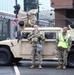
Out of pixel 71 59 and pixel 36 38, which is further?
pixel 71 59

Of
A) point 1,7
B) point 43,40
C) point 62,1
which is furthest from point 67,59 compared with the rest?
point 1,7

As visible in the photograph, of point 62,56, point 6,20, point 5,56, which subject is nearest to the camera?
point 62,56

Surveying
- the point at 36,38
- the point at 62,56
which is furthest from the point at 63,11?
the point at 36,38

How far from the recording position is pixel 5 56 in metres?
14.9

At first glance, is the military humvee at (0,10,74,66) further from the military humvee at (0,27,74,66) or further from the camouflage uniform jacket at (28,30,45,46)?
the camouflage uniform jacket at (28,30,45,46)

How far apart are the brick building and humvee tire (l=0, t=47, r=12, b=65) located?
18424 millimetres

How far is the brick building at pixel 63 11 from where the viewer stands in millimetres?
34125

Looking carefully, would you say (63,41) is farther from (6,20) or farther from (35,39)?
(6,20)

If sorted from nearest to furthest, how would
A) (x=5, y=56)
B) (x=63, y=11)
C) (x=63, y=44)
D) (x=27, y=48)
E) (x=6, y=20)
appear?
(x=63, y=44)
(x=27, y=48)
(x=5, y=56)
(x=63, y=11)
(x=6, y=20)

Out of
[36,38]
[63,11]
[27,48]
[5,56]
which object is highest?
[63,11]

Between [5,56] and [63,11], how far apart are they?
2185cm

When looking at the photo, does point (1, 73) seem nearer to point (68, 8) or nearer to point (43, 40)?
point (43, 40)

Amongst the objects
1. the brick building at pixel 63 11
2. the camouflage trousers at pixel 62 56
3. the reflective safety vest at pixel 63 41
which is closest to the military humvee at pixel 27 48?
the camouflage trousers at pixel 62 56

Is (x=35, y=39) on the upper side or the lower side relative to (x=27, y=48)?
upper
